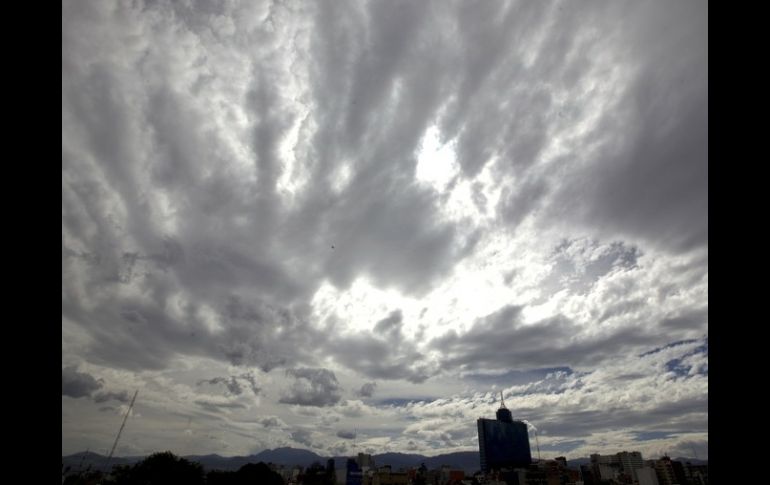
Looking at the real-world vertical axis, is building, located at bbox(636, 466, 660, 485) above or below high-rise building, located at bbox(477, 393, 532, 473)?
below

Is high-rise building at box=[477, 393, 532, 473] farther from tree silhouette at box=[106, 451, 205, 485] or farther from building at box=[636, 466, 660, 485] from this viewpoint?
→ tree silhouette at box=[106, 451, 205, 485]

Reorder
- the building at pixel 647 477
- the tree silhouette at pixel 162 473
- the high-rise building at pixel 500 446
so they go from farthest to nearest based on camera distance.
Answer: the high-rise building at pixel 500 446
the building at pixel 647 477
the tree silhouette at pixel 162 473

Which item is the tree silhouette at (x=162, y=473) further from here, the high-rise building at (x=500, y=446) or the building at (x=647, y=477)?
the high-rise building at (x=500, y=446)

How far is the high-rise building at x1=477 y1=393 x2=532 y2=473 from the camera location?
18612 cm

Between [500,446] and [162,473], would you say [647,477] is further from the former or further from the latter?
[162,473]

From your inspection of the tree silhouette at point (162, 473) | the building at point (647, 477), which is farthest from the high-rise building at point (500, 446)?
the tree silhouette at point (162, 473)

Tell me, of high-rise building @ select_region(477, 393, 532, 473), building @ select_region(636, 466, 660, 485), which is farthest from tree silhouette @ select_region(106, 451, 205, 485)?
high-rise building @ select_region(477, 393, 532, 473)

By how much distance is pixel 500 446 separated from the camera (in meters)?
191

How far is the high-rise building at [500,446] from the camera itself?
186m
